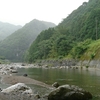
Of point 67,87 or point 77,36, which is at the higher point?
point 77,36

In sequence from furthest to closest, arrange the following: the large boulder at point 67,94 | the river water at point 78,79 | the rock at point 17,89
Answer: the river water at point 78,79
the rock at point 17,89
the large boulder at point 67,94

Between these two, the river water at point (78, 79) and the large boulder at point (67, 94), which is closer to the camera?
the large boulder at point (67, 94)

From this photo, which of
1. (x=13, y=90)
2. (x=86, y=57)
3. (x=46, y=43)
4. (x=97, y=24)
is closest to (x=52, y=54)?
(x=46, y=43)

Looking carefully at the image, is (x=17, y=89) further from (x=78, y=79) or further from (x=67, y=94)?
(x=78, y=79)

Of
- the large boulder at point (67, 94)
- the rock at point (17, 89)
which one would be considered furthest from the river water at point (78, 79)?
the rock at point (17, 89)

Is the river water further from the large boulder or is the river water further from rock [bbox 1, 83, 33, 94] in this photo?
rock [bbox 1, 83, 33, 94]

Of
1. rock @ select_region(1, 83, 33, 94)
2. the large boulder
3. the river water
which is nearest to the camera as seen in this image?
the large boulder

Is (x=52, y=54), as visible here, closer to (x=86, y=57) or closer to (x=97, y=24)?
(x=97, y=24)

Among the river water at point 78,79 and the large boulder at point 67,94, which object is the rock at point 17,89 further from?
the river water at point 78,79

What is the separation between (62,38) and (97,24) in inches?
758

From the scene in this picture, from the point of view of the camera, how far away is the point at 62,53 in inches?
4508

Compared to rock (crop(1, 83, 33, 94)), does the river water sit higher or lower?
higher

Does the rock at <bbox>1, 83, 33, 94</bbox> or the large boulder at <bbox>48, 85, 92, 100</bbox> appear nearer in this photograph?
the large boulder at <bbox>48, 85, 92, 100</bbox>

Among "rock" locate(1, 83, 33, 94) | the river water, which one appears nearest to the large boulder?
the river water
